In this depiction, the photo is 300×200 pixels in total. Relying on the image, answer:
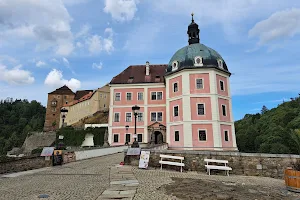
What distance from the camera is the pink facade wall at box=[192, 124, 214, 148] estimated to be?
2355cm

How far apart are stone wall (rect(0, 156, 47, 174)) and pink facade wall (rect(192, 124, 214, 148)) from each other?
53.2ft

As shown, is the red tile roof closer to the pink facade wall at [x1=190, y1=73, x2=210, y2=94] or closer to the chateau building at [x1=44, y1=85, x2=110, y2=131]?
the pink facade wall at [x1=190, y1=73, x2=210, y2=94]

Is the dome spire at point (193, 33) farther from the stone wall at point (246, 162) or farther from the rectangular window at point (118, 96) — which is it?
the stone wall at point (246, 162)

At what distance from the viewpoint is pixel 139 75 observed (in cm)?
3406

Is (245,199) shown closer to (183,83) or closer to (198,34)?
(183,83)

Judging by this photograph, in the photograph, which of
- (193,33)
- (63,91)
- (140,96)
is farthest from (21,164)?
(63,91)

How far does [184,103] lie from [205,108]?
2559 millimetres

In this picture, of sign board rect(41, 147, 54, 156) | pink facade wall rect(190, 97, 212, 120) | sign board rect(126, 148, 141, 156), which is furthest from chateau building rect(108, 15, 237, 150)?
sign board rect(41, 147, 54, 156)

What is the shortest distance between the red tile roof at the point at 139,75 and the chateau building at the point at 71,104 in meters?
21.0

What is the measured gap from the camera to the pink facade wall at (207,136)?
23547 millimetres

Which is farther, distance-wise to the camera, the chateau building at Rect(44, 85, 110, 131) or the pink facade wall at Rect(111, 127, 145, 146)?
the chateau building at Rect(44, 85, 110, 131)

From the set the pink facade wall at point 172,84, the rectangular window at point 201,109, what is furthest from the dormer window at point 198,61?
the rectangular window at point 201,109

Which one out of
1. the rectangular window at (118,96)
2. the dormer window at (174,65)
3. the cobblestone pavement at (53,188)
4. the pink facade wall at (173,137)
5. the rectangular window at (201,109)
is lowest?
the cobblestone pavement at (53,188)

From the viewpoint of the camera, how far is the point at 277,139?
144 ft
